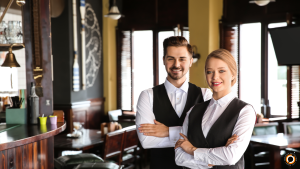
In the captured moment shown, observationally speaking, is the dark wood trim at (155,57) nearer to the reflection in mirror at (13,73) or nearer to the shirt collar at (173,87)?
the reflection in mirror at (13,73)

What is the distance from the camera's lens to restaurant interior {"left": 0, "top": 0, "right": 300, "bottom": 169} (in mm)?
2996

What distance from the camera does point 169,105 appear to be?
80.3 inches

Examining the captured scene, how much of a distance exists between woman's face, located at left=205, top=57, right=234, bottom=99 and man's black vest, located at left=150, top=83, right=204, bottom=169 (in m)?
0.37

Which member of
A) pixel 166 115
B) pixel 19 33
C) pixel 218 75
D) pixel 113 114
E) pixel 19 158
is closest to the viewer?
pixel 218 75

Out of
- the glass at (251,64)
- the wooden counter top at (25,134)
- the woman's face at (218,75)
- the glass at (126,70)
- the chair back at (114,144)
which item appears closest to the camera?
the woman's face at (218,75)

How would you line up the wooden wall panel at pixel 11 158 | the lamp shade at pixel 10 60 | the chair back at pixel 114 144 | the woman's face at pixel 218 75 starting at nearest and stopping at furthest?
the woman's face at pixel 218 75 < the wooden wall panel at pixel 11 158 < the lamp shade at pixel 10 60 < the chair back at pixel 114 144

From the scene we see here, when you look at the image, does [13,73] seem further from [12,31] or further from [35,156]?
[35,156]

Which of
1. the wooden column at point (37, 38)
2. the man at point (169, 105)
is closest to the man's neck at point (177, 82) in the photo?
the man at point (169, 105)

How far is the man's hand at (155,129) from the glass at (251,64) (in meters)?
4.01

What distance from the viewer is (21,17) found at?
3117mm

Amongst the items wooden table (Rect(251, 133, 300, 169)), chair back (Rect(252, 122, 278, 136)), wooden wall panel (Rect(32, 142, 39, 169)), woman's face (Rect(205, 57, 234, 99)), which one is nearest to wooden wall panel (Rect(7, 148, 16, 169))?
wooden wall panel (Rect(32, 142, 39, 169))

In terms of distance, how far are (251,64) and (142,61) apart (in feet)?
7.35

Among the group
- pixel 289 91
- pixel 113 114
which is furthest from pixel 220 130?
pixel 113 114

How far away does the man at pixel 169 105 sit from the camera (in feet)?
6.39
